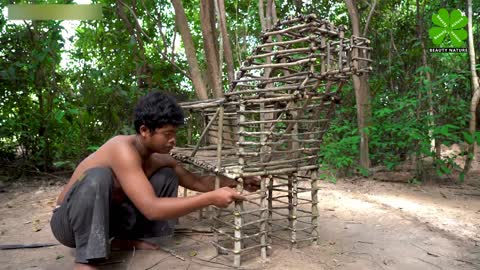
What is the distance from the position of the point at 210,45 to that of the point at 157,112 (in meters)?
3.06

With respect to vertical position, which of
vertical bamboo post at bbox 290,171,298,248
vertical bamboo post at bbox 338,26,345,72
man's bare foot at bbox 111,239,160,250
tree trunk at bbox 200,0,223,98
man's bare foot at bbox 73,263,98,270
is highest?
tree trunk at bbox 200,0,223,98

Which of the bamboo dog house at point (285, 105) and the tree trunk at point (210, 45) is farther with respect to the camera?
the tree trunk at point (210, 45)

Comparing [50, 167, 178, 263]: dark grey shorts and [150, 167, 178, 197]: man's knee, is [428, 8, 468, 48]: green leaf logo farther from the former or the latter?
[50, 167, 178, 263]: dark grey shorts

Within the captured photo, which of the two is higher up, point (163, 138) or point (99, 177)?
point (163, 138)

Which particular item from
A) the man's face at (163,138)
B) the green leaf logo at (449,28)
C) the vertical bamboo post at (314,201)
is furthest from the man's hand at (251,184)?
the green leaf logo at (449,28)

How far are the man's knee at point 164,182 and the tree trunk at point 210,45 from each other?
235 cm

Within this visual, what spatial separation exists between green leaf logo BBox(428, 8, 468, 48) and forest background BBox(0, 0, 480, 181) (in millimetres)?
151

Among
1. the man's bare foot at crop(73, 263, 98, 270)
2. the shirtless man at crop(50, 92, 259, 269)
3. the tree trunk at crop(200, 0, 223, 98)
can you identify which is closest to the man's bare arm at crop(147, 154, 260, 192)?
the shirtless man at crop(50, 92, 259, 269)

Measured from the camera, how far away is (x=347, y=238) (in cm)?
359

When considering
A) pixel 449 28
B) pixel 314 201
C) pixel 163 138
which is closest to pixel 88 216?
pixel 163 138

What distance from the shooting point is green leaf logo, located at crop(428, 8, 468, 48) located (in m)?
6.07

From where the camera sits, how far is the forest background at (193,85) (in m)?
5.66

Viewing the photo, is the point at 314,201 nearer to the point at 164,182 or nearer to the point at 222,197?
the point at 222,197

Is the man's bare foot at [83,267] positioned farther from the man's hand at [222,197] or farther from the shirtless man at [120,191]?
the man's hand at [222,197]
